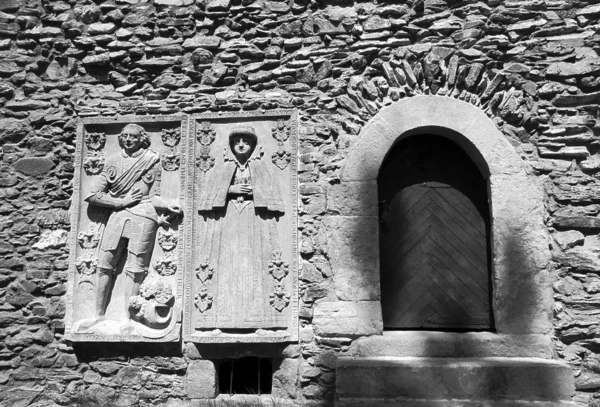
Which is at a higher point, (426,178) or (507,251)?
(426,178)

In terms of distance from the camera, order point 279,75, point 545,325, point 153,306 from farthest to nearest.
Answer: point 279,75
point 153,306
point 545,325

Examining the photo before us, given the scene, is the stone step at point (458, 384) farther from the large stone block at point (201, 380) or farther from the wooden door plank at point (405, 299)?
the large stone block at point (201, 380)

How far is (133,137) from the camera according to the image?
165 inches

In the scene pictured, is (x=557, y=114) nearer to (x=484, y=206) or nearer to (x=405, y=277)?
(x=484, y=206)

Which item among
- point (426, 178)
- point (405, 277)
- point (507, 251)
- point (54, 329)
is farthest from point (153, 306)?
point (507, 251)

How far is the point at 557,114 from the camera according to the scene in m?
3.90

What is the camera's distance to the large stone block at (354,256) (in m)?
3.82

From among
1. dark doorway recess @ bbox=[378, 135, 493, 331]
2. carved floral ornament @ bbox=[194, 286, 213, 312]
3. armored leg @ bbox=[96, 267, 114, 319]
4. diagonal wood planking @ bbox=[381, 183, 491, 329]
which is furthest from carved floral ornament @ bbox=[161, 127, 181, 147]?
diagonal wood planking @ bbox=[381, 183, 491, 329]

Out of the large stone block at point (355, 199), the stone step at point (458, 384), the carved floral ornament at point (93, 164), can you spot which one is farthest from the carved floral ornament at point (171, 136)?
the stone step at point (458, 384)

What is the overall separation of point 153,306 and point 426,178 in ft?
8.28

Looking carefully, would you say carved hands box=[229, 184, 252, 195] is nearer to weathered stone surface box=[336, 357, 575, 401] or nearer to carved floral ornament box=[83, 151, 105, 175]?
carved floral ornament box=[83, 151, 105, 175]

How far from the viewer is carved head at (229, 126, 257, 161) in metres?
4.11

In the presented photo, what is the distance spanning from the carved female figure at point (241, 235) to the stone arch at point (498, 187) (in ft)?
2.32

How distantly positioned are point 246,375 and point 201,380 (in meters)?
0.40
